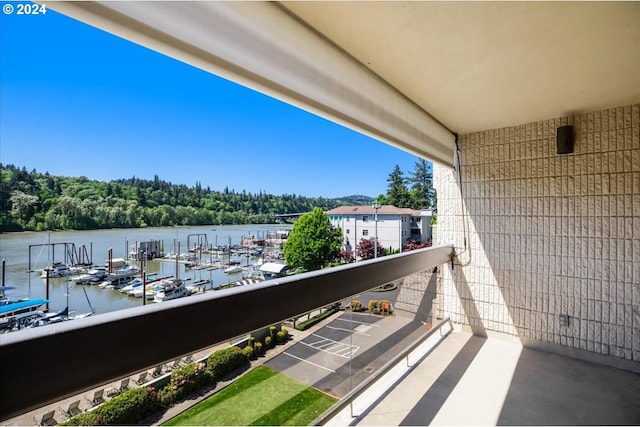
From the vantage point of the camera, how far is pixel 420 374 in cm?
234

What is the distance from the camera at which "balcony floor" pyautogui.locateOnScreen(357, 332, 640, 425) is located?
1.85m

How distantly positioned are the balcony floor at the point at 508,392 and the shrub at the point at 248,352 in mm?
960

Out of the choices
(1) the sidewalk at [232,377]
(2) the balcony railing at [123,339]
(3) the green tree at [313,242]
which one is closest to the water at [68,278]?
(2) the balcony railing at [123,339]

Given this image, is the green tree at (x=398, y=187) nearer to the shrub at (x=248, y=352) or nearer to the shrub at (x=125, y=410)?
the shrub at (x=248, y=352)

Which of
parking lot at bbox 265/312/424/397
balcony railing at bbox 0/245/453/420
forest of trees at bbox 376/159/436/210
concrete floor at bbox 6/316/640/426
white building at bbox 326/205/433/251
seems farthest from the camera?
forest of trees at bbox 376/159/436/210

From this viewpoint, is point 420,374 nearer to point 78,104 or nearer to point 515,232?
point 515,232

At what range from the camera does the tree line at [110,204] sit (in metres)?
0.99

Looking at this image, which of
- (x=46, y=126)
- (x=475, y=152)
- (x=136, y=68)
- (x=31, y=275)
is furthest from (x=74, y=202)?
(x=475, y=152)

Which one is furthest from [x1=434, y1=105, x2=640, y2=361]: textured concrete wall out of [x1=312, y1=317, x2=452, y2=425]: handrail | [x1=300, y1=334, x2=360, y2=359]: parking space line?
[x1=300, y1=334, x2=360, y2=359]: parking space line

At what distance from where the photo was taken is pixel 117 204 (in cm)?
135

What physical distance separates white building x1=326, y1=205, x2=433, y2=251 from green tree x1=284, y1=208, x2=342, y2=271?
0.34 feet

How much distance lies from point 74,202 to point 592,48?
2600mm

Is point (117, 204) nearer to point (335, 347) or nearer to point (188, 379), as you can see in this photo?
point (188, 379)

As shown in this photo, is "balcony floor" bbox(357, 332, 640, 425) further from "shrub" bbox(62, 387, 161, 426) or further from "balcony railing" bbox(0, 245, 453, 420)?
"shrub" bbox(62, 387, 161, 426)
